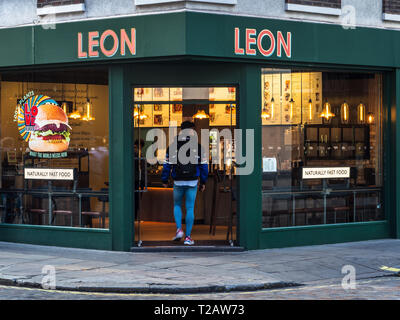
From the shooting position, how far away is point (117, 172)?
11812 mm

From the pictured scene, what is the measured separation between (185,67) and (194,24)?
35.2 inches

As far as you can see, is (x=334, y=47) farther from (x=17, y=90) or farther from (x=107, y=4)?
(x=17, y=90)

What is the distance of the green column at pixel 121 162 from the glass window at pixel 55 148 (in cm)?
23

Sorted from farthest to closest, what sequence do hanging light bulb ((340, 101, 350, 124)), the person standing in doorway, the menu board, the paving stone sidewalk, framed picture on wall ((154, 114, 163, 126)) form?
1. framed picture on wall ((154, 114, 163, 126))
2. hanging light bulb ((340, 101, 350, 124))
3. the menu board
4. the person standing in doorway
5. the paving stone sidewalk

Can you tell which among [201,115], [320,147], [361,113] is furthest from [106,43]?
[361,113]

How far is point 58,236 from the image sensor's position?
12297 mm

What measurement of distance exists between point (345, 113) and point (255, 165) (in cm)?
214

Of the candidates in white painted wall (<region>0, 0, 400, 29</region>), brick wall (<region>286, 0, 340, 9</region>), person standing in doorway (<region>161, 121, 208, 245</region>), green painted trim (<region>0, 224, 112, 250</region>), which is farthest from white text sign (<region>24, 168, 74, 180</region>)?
brick wall (<region>286, 0, 340, 9</region>)

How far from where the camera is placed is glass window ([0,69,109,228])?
39.9 feet

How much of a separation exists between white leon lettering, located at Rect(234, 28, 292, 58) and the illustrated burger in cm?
340

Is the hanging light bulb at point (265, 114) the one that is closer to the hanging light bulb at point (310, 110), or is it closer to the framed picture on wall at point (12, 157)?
the hanging light bulb at point (310, 110)

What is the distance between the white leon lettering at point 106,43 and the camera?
37.6 ft

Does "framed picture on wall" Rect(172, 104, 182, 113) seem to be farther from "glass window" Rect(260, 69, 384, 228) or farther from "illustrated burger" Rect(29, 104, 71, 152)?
"illustrated burger" Rect(29, 104, 71, 152)
